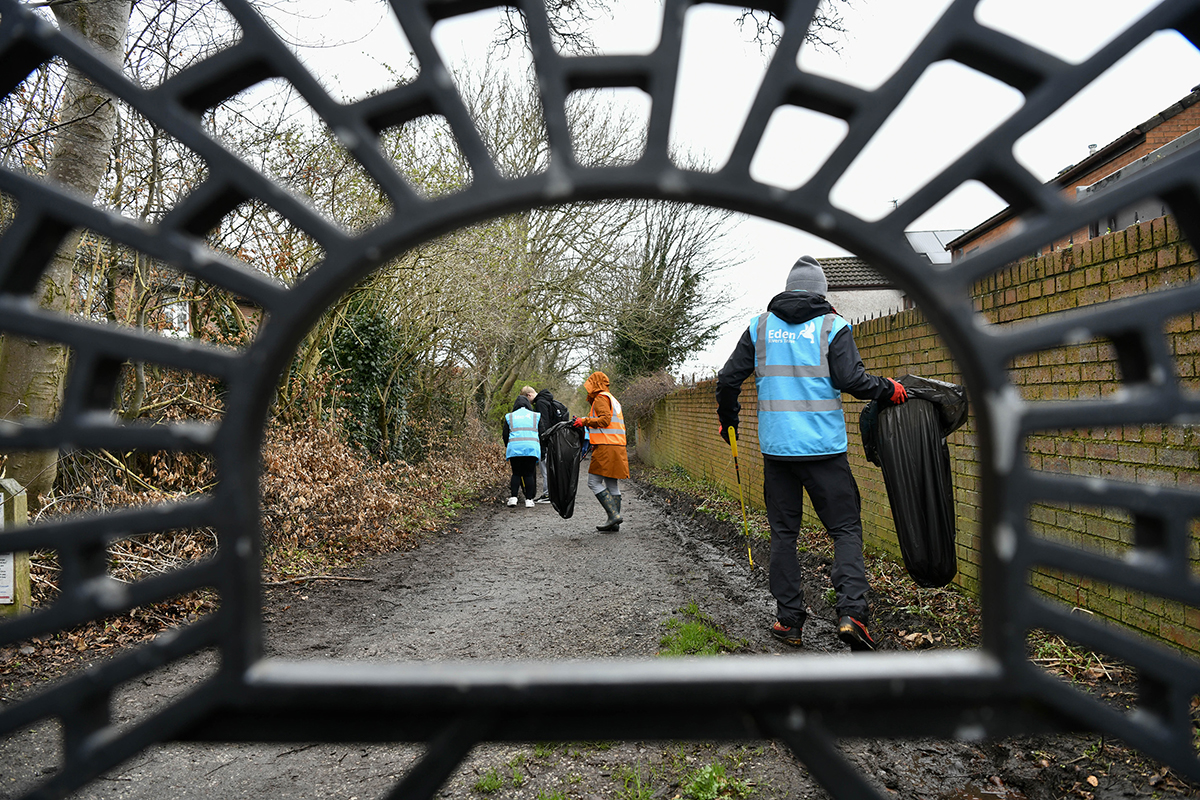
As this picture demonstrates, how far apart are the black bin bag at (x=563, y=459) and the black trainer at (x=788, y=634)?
4.89 metres

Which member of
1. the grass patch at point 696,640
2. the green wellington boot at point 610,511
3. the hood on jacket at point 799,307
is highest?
the hood on jacket at point 799,307

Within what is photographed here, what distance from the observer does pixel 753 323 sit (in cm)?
438

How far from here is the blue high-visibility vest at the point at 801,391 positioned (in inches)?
160

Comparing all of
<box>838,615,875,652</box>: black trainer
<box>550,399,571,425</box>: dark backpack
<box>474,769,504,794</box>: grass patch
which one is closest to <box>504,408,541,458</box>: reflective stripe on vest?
<box>550,399,571,425</box>: dark backpack

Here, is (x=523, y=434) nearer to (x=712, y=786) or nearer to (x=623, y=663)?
(x=712, y=786)

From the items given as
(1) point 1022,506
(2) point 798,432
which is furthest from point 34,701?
(2) point 798,432

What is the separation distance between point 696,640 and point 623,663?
3245mm

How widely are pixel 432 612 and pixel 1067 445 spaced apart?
418cm

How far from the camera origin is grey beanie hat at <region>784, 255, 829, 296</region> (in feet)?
13.8

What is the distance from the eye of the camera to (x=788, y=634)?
13.4 feet

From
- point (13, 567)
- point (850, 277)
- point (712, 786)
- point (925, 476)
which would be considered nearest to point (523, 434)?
point (13, 567)

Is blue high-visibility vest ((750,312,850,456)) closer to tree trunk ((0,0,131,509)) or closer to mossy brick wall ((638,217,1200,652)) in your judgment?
mossy brick wall ((638,217,1200,652))

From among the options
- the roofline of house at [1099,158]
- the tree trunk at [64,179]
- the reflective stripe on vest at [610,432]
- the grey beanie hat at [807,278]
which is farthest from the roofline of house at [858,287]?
the tree trunk at [64,179]

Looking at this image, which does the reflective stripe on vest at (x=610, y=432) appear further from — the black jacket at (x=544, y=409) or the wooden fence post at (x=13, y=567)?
the wooden fence post at (x=13, y=567)
